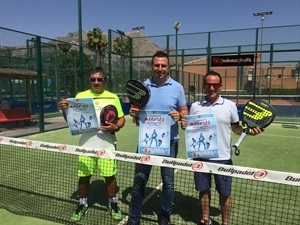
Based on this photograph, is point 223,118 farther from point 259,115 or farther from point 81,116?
point 81,116

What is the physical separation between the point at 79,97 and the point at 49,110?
56.3 feet

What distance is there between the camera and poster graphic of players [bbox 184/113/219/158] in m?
3.32

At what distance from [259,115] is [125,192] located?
2.87 meters

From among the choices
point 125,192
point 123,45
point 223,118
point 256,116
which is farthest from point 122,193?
point 123,45

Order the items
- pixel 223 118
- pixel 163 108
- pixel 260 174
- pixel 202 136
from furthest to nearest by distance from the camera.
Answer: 1. pixel 163 108
2. pixel 223 118
3. pixel 202 136
4. pixel 260 174

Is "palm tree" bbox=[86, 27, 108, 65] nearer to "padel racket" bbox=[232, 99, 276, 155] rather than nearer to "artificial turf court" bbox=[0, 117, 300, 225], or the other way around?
"artificial turf court" bbox=[0, 117, 300, 225]

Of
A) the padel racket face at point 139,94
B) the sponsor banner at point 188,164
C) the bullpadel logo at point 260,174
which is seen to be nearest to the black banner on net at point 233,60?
the padel racket face at point 139,94

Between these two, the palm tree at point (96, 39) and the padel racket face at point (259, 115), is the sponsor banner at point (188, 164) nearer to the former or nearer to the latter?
the padel racket face at point (259, 115)

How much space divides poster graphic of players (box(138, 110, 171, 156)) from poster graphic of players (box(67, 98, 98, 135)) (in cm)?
76

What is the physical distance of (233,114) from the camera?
3.56 metres

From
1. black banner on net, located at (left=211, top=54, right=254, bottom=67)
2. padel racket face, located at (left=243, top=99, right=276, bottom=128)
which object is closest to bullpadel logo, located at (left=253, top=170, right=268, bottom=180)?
padel racket face, located at (left=243, top=99, right=276, bottom=128)

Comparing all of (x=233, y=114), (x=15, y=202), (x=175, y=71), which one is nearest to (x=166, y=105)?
(x=233, y=114)

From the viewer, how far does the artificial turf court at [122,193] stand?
4227 mm

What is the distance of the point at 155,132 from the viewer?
3541mm
